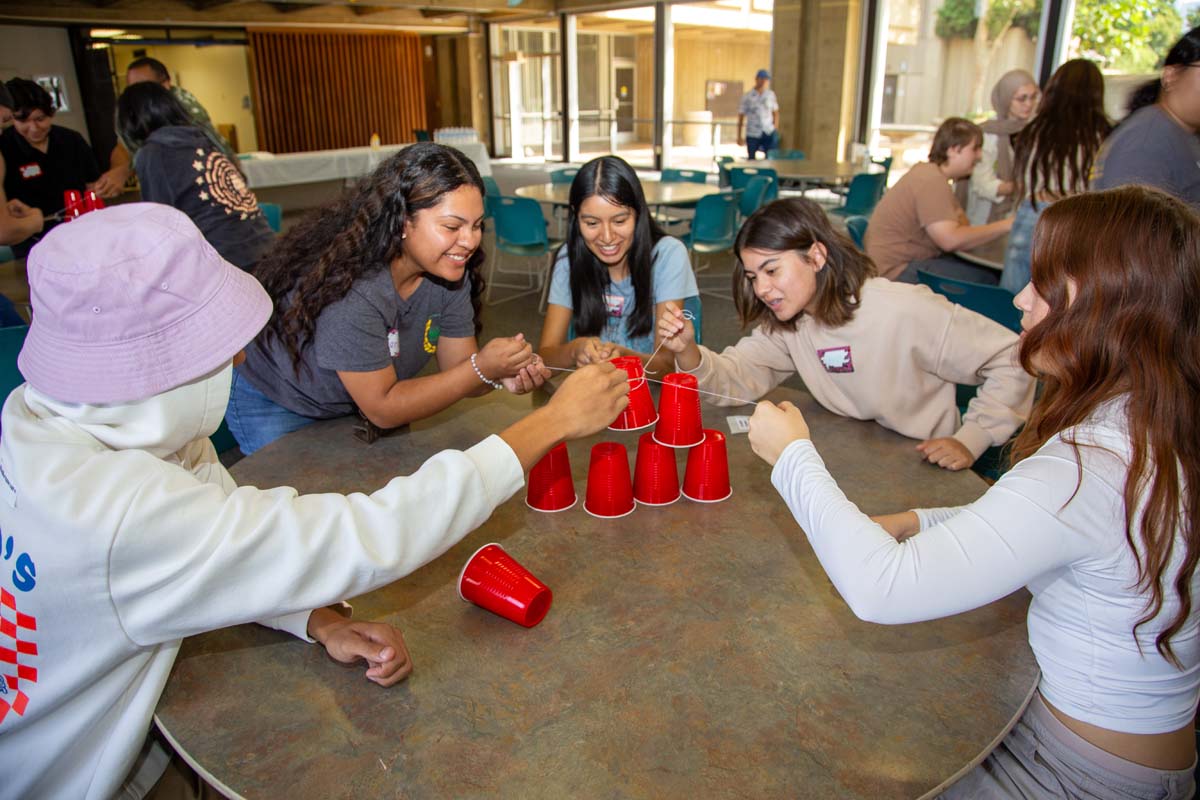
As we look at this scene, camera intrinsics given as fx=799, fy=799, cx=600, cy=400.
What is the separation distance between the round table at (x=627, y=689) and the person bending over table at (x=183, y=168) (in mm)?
2616

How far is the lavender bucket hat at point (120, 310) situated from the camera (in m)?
0.97

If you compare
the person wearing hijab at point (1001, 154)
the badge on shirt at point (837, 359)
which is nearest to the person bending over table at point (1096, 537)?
the badge on shirt at point (837, 359)

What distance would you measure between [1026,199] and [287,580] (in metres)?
3.33

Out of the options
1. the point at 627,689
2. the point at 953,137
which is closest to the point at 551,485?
the point at 627,689

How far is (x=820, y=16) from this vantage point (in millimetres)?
10969

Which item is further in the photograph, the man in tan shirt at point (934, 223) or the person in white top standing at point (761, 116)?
the person in white top standing at point (761, 116)

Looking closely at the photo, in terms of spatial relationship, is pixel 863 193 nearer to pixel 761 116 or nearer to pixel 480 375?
pixel 761 116

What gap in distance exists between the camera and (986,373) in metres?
1.93

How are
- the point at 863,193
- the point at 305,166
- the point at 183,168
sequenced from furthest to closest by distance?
the point at 305,166 → the point at 863,193 → the point at 183,168

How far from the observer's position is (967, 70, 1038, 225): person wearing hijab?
4605 millimetres

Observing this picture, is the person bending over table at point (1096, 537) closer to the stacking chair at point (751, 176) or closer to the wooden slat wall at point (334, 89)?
the stacking chair at point (751, 176)

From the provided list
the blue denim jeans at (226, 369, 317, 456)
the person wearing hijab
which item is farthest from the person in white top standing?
the blue denim jeans at (226, 369, 317, 456)

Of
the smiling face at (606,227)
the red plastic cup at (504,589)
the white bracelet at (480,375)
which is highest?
the smiling face at (606,227)

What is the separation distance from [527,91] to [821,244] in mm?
15741
